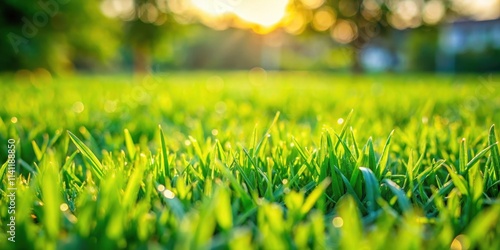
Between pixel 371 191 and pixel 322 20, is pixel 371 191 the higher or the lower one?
the lower one

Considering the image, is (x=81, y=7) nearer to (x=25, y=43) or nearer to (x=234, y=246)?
(x=25, y=43)

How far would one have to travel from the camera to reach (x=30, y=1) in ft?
34.0

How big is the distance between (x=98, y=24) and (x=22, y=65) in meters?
2.69

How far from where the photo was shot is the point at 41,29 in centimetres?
1096

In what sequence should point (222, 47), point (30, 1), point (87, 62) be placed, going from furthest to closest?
1. point (222, 47)
2. point (87, 62)
3. point (30, 1)

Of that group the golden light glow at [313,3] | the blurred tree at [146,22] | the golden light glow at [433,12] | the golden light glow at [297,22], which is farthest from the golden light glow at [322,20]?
the blurred tree at [146,22]

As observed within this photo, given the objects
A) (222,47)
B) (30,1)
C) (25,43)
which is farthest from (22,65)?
(222,47)

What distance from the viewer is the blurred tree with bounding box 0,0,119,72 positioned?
10.7 meters

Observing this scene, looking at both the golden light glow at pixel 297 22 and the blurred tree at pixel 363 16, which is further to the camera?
the golden light glow at pixel 297 22

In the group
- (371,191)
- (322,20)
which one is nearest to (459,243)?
(371,191)

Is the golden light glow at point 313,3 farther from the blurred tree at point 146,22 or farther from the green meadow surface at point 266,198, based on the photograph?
the green meadow surface at point 266,198

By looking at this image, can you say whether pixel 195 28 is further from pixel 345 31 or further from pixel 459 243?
pixel 459 243

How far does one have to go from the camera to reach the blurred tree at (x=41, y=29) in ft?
35.2

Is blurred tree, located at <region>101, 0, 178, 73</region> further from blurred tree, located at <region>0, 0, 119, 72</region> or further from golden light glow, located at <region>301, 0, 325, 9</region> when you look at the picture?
blurred tree, located at <region>0, 0, 119, 72</region>
